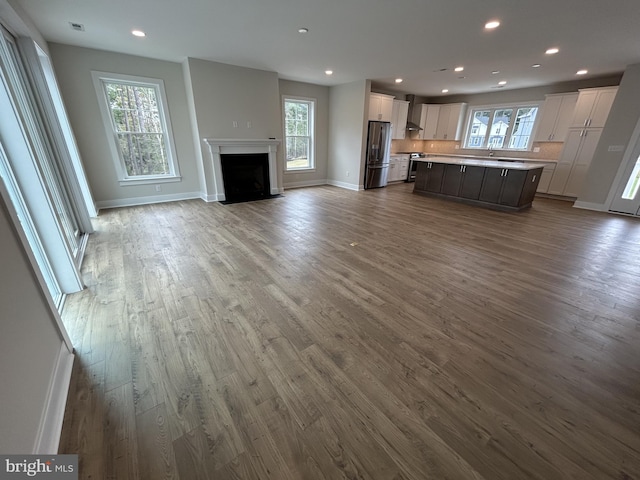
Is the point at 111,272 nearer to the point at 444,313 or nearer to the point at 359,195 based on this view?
the point at 444,313

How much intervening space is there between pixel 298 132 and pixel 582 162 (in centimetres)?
712

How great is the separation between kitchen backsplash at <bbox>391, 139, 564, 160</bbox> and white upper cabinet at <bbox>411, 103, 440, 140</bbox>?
1.69 ft

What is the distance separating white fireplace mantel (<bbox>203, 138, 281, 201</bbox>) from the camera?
17.6ft

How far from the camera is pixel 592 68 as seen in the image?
16.4 ft

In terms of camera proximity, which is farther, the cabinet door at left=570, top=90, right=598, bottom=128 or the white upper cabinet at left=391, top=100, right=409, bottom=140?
the white upper cabinet at left=391, top=100, right=409, bottom=140

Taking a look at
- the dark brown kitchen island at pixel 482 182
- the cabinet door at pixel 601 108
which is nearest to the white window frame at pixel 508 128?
the cabinet door at pixel 601 108

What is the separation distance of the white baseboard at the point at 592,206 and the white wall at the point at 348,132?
4937 millimetres

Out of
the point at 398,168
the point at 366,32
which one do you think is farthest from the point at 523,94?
the point at 366,32

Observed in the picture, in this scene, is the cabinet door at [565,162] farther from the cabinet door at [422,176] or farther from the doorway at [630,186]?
the cabinet door at [422,176]

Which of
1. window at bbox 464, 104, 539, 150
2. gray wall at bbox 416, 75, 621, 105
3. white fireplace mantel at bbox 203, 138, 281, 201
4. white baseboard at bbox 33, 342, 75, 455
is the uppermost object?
gray wall at bbox 416, 75, 621, 105

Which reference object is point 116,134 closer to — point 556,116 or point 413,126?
point 413,126

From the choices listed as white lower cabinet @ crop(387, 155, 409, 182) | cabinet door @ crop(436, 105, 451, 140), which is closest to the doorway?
cabinet door @ crop(436, 105, 451, 140)

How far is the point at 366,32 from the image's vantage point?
350 cm

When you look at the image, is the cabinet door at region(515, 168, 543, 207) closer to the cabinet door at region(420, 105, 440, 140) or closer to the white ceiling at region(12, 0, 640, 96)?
the white ceiling at region(12, 0, 640, 96)
